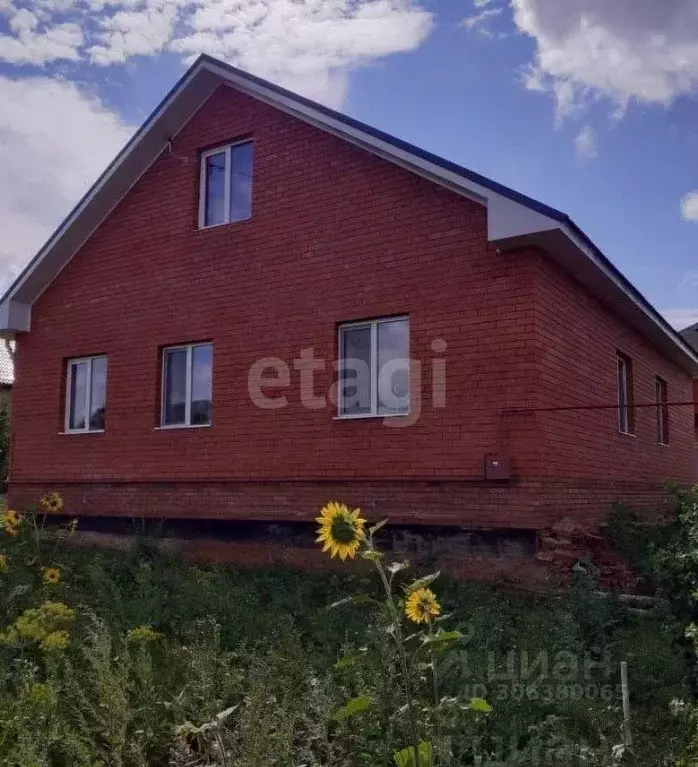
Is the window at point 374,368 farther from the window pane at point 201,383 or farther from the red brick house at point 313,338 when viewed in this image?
the window pane at point 201,383

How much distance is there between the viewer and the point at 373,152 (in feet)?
31.3

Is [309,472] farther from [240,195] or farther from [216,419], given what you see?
[240,195]

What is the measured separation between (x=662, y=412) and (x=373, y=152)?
324 inches

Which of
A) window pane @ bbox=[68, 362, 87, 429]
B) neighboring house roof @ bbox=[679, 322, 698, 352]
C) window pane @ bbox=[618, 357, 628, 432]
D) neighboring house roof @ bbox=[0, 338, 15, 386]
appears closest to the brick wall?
window pane @ bbox=[618, 357, 628, 432]

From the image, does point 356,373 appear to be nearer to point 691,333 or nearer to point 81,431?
point 81,431

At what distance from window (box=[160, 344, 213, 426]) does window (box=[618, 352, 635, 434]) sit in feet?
20.1

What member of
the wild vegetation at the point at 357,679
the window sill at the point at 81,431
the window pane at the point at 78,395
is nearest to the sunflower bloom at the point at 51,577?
the wild vegetation at the point at 357,679

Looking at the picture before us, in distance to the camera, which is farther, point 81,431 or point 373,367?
point 81,431

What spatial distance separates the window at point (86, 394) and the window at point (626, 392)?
7800 millimetres

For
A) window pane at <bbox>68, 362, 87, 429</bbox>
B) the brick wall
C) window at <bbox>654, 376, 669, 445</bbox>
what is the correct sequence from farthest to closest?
window at <bbox>654, 376, 669, 445</bbox>, window pane at <bbox>68, 362, 87, 429</bbox>, the brick wall

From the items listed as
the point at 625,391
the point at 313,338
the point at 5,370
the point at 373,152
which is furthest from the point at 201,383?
the point at 5,370

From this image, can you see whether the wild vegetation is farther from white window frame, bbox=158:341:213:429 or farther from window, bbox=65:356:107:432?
window, bbox=65:356:107:432

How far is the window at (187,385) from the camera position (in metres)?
10.8

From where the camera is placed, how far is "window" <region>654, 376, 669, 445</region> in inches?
549
